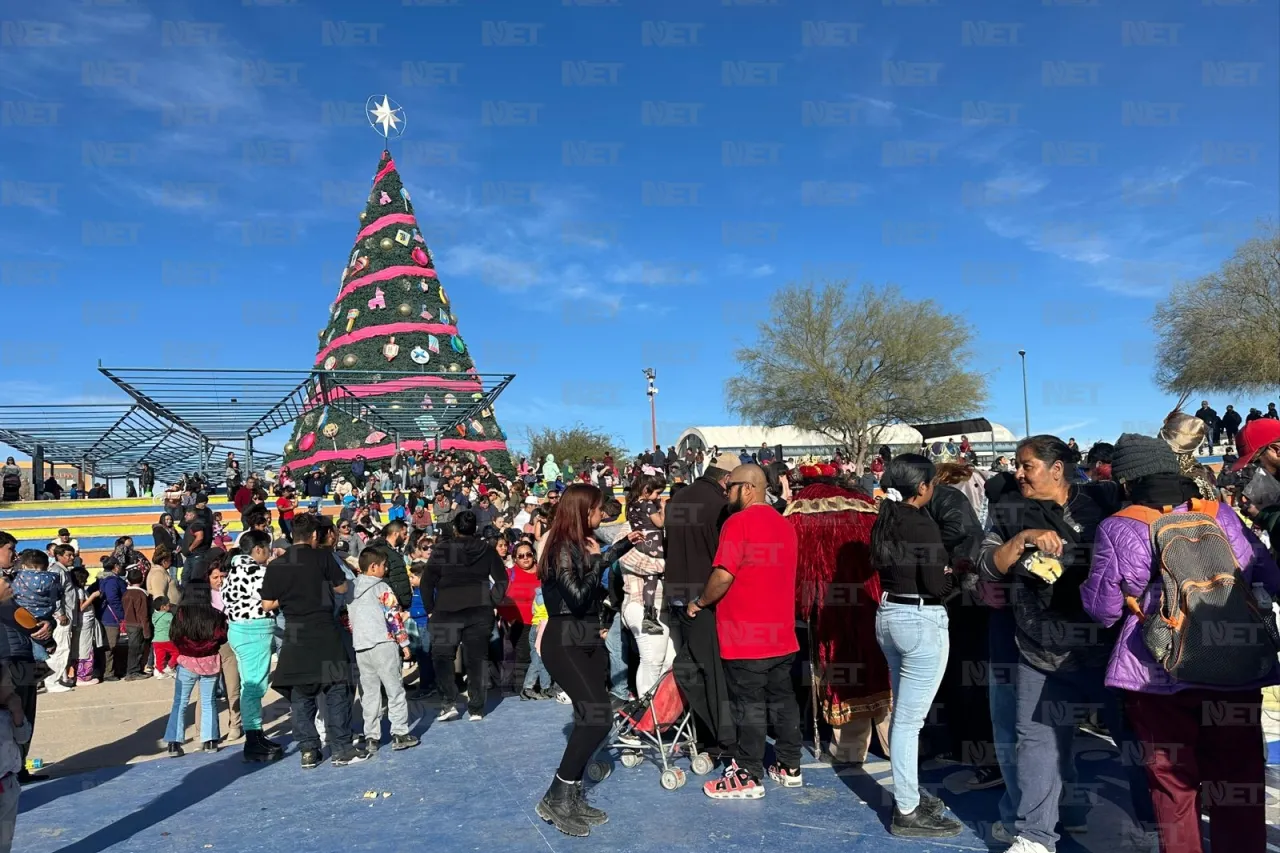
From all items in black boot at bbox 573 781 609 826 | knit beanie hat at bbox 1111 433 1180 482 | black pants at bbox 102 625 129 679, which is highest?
knit beanie hat at bbox 1111 433 1180 482

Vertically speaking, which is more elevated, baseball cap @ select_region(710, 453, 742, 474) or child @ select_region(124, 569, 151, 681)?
baseball cap @ select_region(710, 453, 742, 474)

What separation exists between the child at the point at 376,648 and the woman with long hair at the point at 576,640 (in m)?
2.08

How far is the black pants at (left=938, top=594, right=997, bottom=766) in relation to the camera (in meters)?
4.82

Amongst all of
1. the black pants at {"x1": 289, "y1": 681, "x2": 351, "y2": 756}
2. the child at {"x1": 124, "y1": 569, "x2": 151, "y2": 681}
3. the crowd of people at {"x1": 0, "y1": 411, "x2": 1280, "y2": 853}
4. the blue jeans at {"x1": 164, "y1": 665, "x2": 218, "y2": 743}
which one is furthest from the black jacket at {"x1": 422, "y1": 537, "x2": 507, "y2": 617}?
the child at {"x1": 124, "y1": 569, "x2": 151, "y2": 681}

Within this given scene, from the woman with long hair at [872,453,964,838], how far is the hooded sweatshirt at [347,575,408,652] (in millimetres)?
3661

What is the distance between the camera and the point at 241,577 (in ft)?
20.0

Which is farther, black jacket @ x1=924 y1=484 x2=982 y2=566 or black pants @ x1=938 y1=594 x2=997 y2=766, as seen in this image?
black pants @ x1=938 y1=594 x2=997 y2=766

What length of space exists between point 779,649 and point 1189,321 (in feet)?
113

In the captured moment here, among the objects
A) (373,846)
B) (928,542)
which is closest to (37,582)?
(373,846)

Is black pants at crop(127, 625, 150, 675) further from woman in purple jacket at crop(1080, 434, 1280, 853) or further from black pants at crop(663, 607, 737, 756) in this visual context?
woman in purple jacket at crop(1080, 434, 1280, 853)

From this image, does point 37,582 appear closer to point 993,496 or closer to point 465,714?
point 465,714

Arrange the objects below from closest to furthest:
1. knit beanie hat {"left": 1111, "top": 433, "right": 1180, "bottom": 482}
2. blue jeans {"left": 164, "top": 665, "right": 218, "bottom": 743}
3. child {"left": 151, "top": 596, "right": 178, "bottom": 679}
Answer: knit beanie hat {"left": 1111, "top": 433, "right": 1180, "bottom": 482}, blue jeans {"left": 164, "top": 665, "right": 218, "bottom": 743}, child {"left": 151, "top": 596, "right": 178, "bottom": 679}

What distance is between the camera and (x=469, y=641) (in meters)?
6.85

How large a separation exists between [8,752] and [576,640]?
2507 millimetres
